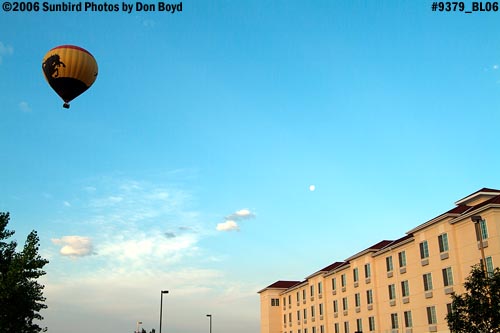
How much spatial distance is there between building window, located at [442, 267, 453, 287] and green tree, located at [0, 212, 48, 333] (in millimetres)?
31705

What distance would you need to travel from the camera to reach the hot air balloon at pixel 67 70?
26703 mm

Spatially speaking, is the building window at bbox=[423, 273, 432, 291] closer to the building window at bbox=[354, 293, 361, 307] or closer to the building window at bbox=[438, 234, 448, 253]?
the building window at bbox=[438, 234, 448, 253]

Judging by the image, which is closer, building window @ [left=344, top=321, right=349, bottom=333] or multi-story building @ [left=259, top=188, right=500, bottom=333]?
multi-story building @ [left=259, top=188, right=500, bottom=333]

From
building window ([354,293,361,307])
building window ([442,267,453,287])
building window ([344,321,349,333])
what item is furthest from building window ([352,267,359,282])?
building window ([442,267,453,287])

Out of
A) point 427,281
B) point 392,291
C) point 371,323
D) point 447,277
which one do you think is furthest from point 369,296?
point 447,277

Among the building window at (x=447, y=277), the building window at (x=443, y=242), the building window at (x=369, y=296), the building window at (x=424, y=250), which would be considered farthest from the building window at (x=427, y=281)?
the building window at (x=369, y=296)

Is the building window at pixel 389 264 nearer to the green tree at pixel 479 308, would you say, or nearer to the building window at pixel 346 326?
the building window at pixel 346 326

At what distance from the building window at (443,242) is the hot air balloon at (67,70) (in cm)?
3242

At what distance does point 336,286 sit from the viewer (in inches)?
2621

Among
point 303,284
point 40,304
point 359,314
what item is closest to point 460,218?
point 359,314

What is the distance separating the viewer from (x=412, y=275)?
48.6 metres

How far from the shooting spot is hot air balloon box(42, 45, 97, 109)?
87.6ft

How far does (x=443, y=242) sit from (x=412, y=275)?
18.8 ft

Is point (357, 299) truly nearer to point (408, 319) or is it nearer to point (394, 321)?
point (394, 321)
